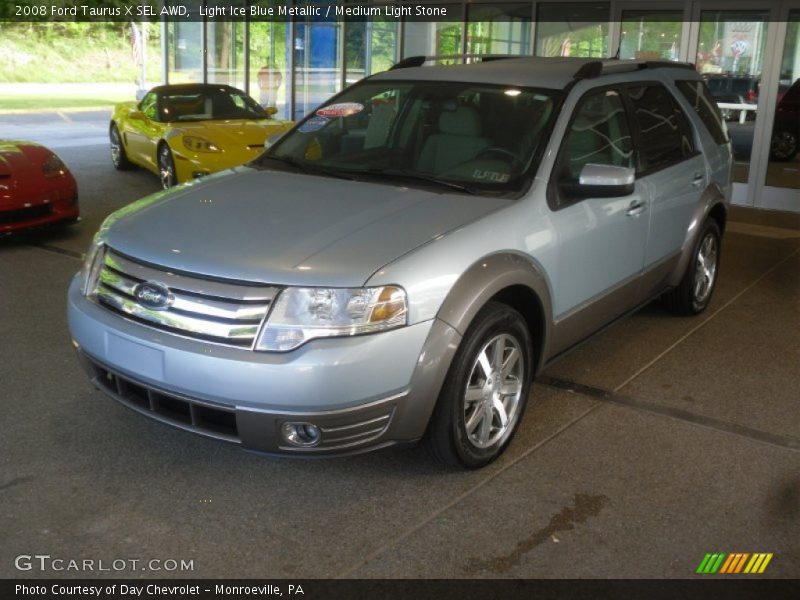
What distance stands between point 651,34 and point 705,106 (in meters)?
6.06

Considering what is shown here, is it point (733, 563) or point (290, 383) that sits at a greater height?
point (290, 383)

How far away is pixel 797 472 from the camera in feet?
12.0

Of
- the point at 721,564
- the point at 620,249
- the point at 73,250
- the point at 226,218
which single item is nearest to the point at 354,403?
the point at 226,218

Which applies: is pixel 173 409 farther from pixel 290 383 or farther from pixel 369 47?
pixel 369 47

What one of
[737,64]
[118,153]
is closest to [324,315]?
[737,64]

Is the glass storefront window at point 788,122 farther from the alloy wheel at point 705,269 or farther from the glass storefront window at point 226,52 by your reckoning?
the glass storefront window at point 226,52

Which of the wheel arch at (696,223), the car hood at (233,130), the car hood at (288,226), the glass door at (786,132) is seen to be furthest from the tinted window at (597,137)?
the glass door at (786,132)

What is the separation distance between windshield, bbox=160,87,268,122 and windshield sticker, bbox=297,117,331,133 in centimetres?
628

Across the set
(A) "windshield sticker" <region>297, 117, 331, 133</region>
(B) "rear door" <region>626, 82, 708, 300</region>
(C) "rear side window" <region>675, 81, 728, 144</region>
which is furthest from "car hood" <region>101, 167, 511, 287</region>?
(C) "rear side window" <region>675, 81, 728, 144</region>

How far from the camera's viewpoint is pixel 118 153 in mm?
12344

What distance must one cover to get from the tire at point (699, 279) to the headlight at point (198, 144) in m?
5.53
